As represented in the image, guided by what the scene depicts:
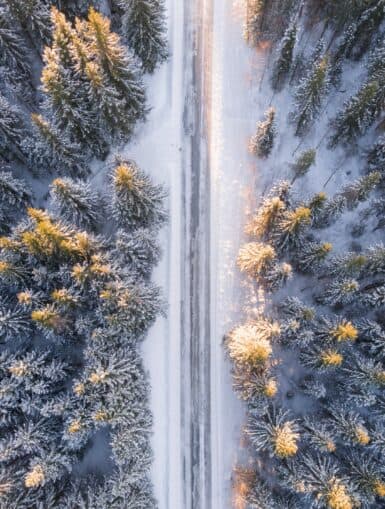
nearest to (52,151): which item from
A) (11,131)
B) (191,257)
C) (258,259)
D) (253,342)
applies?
(11,131)

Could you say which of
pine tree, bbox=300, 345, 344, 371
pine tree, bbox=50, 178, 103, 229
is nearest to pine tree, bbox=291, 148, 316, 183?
pine tree, bbox=300, 345, 344, 371

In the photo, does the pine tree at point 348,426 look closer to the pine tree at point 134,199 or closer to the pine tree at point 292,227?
the pine tree at point 292,227

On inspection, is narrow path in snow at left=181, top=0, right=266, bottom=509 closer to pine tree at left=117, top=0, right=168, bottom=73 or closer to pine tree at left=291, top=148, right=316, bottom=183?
pine tree at left=291, top=148, right=316, bottom=183

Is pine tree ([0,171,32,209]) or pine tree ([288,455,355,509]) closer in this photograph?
pine tree ([288,455,355,509])

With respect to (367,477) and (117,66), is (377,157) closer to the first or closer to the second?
(117,66)

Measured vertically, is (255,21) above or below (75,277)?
above
